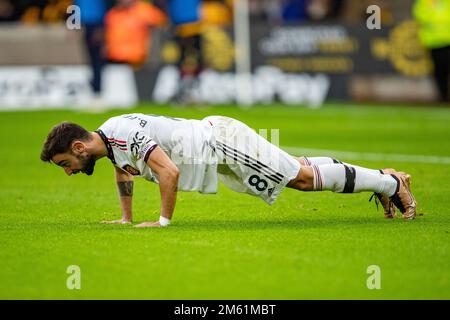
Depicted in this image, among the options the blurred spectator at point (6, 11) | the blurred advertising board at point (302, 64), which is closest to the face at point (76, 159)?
the blurred advertising board at point (302, 64)

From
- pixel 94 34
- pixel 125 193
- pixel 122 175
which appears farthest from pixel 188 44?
pixel 125 193

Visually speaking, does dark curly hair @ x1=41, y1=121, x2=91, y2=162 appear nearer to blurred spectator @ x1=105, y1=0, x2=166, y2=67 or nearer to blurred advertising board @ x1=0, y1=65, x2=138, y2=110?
blurred advertising board @ x1=0, y1=65, x2=138, y2=110

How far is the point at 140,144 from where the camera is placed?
8539 millimetres

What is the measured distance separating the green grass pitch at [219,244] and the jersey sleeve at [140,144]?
589 millimetres

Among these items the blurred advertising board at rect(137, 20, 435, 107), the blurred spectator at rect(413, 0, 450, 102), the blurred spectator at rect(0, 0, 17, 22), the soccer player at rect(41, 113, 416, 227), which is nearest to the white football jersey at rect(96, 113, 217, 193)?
the soccer player at rect(41, 113, 416, 227)

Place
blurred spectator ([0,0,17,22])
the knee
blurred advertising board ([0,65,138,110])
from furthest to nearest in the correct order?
blurred spectator ([0,0,17,22])
blurred advertising board ([0,65,138,110])
the knee

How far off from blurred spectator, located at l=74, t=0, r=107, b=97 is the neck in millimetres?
15690

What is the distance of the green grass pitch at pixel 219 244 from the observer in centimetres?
667

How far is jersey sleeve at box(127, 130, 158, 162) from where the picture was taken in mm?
8508

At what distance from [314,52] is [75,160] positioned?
61.8 feet

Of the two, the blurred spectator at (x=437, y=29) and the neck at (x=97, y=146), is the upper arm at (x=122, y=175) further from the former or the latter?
the blurred spectator at (x=437, y=29)

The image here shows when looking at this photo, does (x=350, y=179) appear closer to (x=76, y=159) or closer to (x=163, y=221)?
(x=163, y=221)

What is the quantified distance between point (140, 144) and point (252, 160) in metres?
0.88
